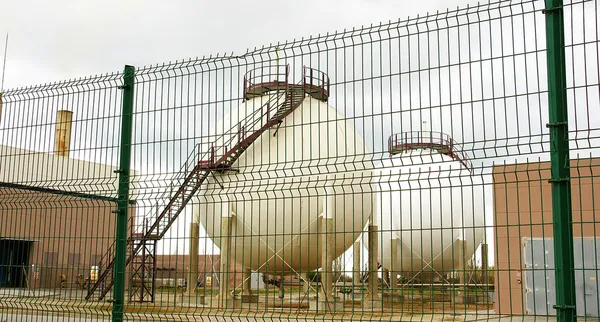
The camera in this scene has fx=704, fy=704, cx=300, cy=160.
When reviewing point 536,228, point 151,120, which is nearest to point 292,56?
point 151,120

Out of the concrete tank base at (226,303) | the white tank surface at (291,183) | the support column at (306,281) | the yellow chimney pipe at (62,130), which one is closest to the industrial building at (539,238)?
the white tank surface at (291,183)

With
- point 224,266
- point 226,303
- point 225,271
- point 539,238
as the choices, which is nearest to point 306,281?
point 539,238

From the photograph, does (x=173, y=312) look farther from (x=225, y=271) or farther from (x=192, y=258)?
(x=225, y=271)

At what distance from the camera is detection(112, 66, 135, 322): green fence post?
793cm

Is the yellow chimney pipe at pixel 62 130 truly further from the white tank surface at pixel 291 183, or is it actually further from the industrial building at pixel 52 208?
the white tank surface at pixel 291 183

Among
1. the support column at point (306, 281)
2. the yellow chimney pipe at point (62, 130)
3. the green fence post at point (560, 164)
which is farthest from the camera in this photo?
the support column at point (306, 281)

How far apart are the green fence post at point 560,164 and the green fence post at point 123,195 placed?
4696mm

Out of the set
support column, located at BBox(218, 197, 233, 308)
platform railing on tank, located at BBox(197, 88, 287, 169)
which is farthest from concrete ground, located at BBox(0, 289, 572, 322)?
platform railing on tank, located at BBox(197, 88, 287, 169)

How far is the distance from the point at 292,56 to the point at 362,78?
2.71ft

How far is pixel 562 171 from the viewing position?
554cm

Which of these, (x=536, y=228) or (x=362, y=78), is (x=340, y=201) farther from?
(x=362, y=78)

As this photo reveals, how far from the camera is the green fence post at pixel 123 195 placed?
26.0 feet

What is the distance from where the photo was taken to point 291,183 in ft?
20.5

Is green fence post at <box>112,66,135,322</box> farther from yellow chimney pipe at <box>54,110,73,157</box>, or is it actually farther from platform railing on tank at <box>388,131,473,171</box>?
platform railing on tank at <box>388,131,473,171</box>
